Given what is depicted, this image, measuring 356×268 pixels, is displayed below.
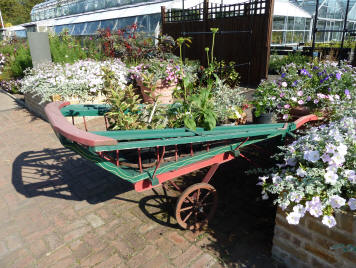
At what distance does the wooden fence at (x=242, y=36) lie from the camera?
6.55m

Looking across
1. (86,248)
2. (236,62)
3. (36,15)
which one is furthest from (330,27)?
(36,15)

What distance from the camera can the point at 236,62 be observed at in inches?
287

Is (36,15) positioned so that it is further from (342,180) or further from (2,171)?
(342,180)

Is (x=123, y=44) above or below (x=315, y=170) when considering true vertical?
above

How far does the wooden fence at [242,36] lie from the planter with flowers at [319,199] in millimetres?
4648

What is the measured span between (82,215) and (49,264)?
635mm

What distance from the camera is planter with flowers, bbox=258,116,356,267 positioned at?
5.72ft

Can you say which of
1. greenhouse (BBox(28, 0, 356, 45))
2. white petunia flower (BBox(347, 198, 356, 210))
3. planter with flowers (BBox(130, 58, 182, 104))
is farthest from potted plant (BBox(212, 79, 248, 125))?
greenhouse (BBox(28, 0, 356, 45))

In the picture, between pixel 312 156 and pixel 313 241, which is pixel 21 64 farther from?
pixel 313 241

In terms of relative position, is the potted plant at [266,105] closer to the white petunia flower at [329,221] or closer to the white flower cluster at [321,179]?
the white flower cluster at [321,179]

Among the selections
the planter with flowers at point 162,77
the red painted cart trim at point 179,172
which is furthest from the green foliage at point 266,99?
the planter with flowers at point 162,77

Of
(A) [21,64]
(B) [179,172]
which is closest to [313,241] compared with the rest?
(B) [179,172]

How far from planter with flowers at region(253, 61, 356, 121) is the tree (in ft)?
136

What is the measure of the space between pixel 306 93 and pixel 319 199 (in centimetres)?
170
